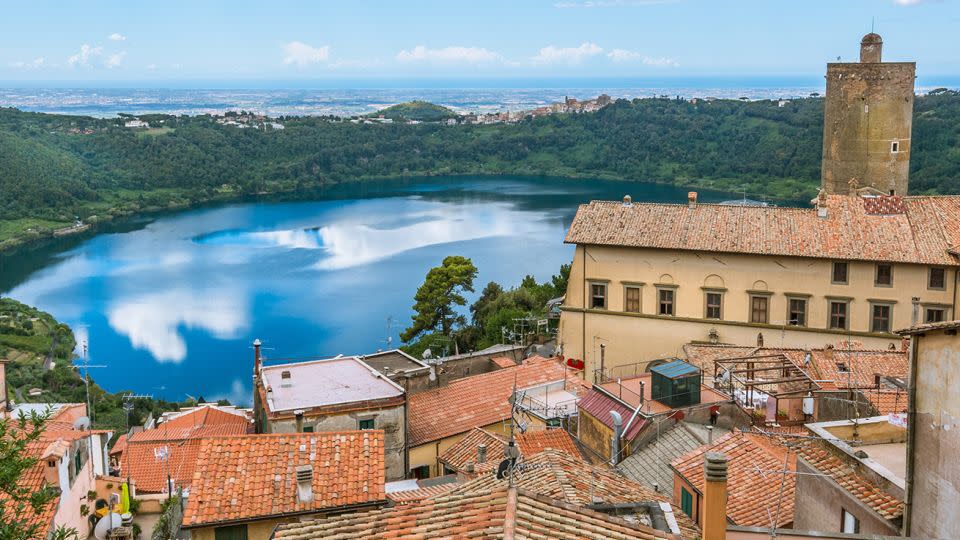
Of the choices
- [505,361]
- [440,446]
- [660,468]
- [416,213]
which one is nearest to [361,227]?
[416,213]

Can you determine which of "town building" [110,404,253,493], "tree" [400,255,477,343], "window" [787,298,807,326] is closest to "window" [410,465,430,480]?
"town building" [110,404,253,493]

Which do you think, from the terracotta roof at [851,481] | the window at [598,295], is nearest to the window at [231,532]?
the terracotta roof at [851,481]

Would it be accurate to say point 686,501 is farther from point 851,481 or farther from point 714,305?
point 714,305

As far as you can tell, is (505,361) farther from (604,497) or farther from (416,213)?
(416,213)

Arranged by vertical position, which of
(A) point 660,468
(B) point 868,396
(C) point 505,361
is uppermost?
(B) point 868,396

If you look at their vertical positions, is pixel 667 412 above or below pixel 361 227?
above

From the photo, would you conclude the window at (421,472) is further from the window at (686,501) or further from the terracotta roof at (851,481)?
the terracotta roof at (851,481)
